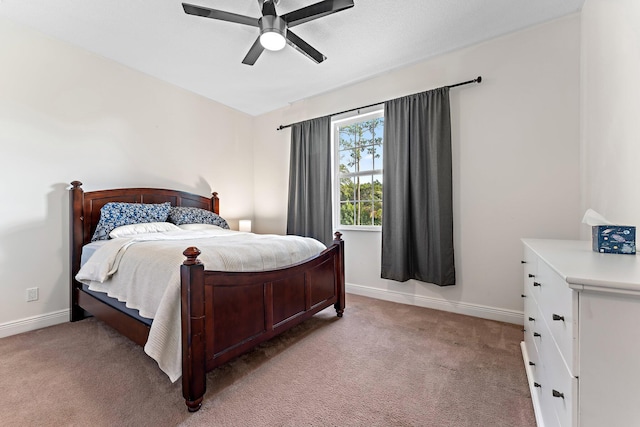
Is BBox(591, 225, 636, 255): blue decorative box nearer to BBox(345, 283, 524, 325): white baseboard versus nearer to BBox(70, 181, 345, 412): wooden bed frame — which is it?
BBox(345, 283, 524, 325): white baseboard

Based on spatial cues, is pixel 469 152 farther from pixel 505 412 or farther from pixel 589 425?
pixel 589 425

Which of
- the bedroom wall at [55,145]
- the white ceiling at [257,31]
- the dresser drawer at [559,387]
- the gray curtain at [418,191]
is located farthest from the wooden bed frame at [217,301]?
the dresser drawer at [559,387]

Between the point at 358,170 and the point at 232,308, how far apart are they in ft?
7.81

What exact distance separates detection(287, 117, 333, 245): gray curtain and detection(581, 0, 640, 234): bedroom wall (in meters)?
2.39

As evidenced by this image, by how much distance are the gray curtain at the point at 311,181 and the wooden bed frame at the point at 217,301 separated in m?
0.96

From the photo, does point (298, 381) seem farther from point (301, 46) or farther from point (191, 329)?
point (301, 46)

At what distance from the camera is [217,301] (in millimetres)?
1548

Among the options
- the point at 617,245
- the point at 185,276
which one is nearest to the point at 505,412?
the point at 617,245

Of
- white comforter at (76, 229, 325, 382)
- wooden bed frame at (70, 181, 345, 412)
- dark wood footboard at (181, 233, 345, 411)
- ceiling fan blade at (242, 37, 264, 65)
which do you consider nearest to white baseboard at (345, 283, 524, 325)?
wooden bed frame at (70, 181, 345, 412)

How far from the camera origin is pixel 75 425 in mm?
1309

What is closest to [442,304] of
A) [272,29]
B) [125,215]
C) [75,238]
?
[272,29]

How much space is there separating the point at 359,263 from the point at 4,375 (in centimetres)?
299

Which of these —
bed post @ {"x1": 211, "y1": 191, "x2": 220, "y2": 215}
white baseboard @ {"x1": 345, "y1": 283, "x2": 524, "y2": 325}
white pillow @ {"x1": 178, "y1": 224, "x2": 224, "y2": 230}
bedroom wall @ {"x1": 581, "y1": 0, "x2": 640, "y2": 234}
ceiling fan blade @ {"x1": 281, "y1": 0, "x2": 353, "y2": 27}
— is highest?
ceiling fan blade @ {"x1": 281, "y1": 0, "x2": 353, "y2": 27}

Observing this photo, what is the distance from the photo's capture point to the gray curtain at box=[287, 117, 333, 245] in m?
3.55
